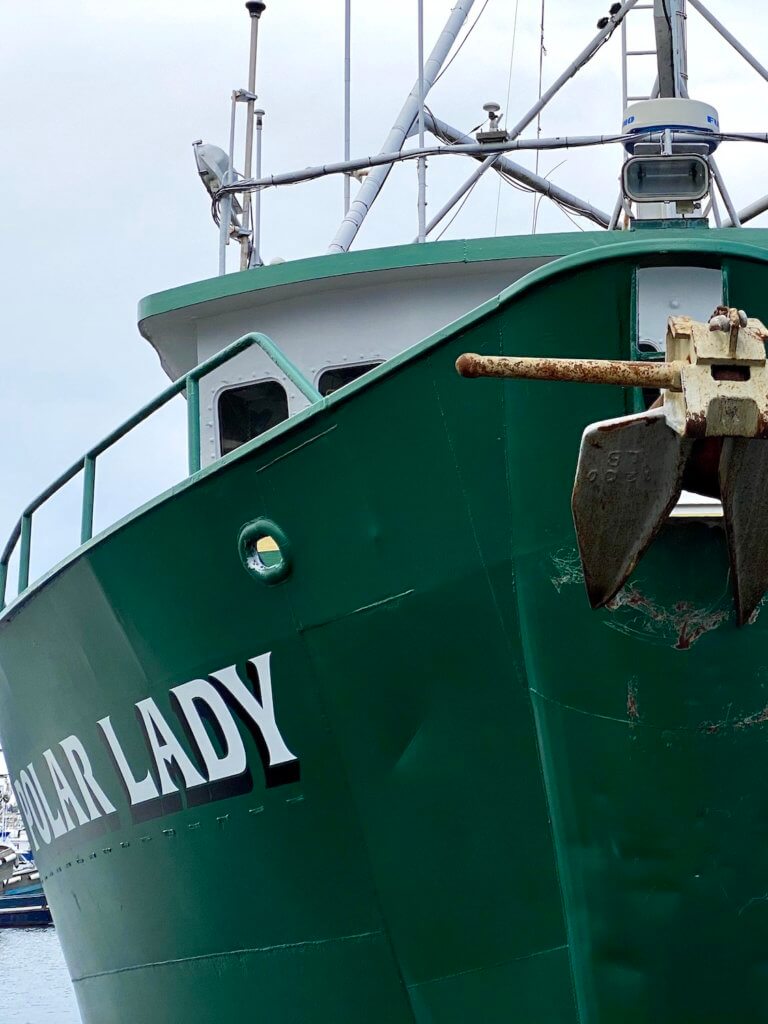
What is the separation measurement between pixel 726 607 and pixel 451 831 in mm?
1501

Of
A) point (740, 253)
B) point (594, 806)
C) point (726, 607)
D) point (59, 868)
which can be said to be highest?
point (740, 253)

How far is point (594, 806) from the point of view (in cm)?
577

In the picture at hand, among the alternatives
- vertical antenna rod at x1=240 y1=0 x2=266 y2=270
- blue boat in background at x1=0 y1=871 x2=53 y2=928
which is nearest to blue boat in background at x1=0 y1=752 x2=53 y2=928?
blue boat in background at x1=0 y1=871 x2=53 y2=928

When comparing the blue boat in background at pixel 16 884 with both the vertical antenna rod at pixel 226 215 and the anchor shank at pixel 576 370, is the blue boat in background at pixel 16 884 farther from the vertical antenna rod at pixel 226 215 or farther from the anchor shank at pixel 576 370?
the anchor shank at pixel 576 370

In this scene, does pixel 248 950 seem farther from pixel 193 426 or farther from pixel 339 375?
pixel 339 375

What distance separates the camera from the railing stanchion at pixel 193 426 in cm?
740

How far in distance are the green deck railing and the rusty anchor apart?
1.64 m

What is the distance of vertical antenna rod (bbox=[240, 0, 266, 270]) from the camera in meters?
11.3

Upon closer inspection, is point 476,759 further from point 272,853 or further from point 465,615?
point 272,853

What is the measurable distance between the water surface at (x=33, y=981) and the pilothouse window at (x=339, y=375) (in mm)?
16161

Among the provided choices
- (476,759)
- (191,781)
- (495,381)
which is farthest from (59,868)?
(495,381)

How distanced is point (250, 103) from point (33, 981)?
28.9 meters

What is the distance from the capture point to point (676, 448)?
4.97 meters

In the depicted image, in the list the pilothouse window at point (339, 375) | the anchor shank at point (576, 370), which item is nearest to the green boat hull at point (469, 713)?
the anchor shank at point (576, 370)
